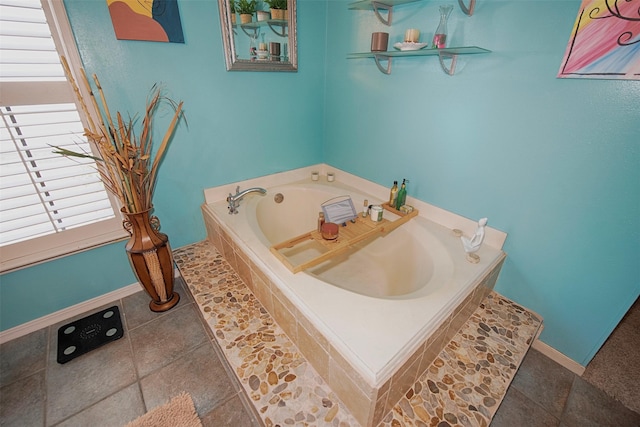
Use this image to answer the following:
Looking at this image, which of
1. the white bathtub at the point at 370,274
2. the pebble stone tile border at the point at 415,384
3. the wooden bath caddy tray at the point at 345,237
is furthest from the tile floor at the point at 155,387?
the wooden bath caddy tray at the point at 345,237

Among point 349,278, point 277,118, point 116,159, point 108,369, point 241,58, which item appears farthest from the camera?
point 277,118

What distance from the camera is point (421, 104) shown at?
1.59 metres

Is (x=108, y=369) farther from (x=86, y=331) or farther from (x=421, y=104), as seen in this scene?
(x=421, y=104)

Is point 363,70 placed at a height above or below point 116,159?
above

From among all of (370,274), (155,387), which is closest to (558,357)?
(370,274)

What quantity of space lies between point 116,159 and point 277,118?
1.14m

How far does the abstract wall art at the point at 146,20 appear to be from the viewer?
132cm

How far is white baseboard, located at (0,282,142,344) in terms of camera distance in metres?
1.49

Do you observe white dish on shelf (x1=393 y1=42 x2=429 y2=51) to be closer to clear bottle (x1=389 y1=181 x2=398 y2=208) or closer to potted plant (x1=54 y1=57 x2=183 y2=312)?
clear bottle (x1=389 y1=181 x2=398 y2=208)

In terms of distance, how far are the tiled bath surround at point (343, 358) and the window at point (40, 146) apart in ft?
2.96

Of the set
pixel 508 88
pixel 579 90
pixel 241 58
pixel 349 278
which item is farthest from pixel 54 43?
pixel 579 90

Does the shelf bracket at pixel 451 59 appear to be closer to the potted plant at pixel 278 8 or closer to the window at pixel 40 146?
the potted plant at pixel 278 8

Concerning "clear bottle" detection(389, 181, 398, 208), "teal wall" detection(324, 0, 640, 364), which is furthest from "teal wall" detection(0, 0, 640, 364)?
"clear bottle" detection(389, 181, 398, 208)

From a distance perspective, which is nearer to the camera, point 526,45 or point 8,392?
point 526,45
